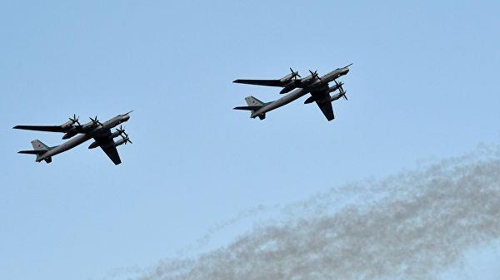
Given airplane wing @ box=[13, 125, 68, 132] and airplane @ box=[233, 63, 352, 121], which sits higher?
airplane wing @ box=[13, 125, 68, 132]

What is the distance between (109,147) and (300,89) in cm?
2877

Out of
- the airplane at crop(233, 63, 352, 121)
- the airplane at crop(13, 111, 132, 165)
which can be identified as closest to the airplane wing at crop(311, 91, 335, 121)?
the airplane at crop(233, 63, 352, 121)

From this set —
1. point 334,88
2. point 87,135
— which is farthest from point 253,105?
point 87,135

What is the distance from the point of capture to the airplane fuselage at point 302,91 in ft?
507

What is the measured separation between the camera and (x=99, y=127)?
502 ft

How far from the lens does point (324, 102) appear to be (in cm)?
16238

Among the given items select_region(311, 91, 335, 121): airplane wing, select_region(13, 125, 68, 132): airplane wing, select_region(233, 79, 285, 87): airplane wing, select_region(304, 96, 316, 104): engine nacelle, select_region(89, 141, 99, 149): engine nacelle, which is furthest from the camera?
select_region(304, 96, 316, 104): engine nacelle

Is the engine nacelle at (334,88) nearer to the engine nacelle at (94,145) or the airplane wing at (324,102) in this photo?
the airplane wing at (324,102)

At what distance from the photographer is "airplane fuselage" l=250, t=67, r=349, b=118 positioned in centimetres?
15450

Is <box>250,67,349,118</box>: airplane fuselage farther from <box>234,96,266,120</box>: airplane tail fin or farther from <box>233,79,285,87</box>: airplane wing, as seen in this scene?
<box>233,79,285,87</box>: airplane wing

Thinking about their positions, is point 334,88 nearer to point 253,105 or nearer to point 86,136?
point 253,105

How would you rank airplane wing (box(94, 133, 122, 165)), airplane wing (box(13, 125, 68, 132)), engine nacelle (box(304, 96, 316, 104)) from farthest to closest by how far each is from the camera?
engine nacelle (box(304, 96, 316, 104)) → airplane wing (box(94, 133, 122, 165)) → airplane wing (box(13, 125, 68, 132))

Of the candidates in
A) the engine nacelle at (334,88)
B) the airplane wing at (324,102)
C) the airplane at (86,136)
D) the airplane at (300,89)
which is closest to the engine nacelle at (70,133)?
the airplane at (86,136)

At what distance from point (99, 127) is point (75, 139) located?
419cm
